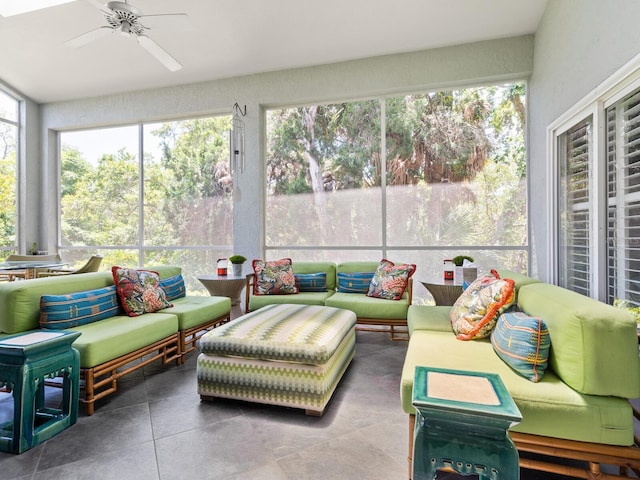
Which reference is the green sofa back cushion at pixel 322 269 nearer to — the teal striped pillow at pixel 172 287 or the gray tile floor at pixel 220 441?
the teal striped pillow at pixel 172 287

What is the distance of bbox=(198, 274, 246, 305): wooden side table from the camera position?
13.4 feet

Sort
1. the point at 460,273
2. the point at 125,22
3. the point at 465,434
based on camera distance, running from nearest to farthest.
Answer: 1. the point at 465,434
2. the point at 125,22
3. the point at 460,273

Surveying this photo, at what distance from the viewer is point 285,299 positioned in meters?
3.84

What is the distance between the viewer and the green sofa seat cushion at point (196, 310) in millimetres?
3002

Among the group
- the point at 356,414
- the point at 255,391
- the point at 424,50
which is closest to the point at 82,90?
the point at 424,50

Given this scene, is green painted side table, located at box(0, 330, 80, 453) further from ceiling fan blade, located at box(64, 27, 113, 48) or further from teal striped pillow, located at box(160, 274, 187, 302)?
ceiling fan blade, located at box(64, 27, 113, 48)

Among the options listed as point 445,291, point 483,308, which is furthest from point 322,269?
point 483,308

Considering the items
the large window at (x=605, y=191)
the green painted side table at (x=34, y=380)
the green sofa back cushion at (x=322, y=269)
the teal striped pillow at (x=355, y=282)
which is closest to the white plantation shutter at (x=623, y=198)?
the large window at (x=605, y=191)

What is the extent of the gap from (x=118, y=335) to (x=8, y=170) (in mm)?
5215

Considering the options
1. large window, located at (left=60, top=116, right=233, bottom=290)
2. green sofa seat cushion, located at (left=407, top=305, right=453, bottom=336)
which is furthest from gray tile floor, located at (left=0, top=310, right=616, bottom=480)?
large window, located at (left=60, top=116, right=233, bottom=290)

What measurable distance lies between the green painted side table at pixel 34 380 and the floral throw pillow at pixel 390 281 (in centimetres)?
265

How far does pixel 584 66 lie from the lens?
8.73 feet

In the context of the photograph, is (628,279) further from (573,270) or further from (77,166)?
(77,166)

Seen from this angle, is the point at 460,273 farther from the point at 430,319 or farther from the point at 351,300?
the point at 351,300
